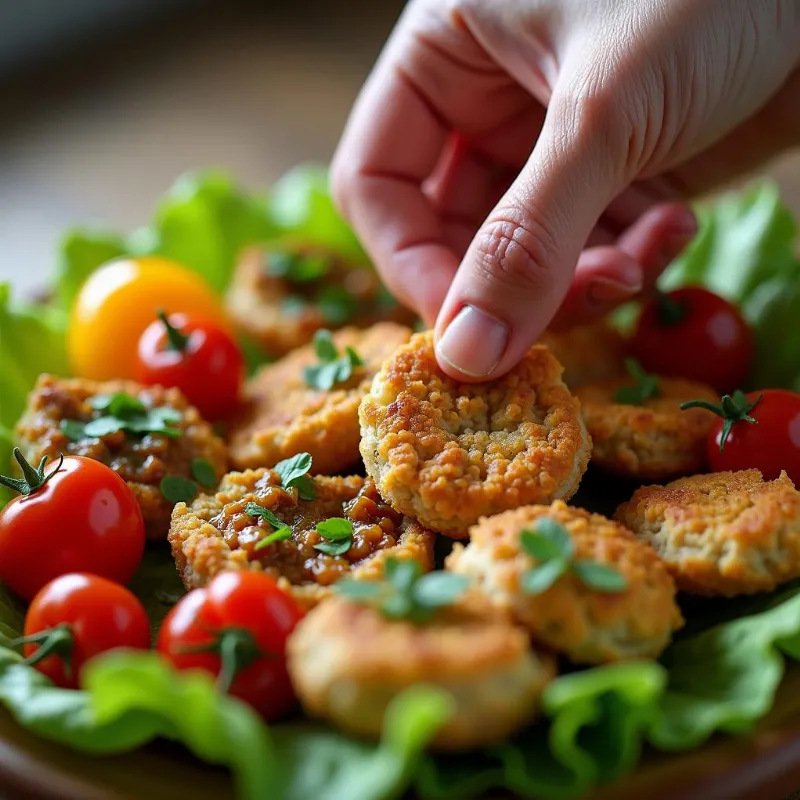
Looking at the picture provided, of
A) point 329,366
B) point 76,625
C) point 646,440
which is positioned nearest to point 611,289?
point 646,440

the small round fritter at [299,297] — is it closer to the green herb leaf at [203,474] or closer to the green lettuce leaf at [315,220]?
the green lettuce leaf at [315,220]

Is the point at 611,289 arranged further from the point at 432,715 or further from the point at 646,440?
the point at 432,715

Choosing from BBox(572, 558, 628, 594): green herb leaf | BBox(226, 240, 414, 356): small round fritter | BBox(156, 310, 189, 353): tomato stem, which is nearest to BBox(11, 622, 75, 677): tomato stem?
BBox(572, 558, 628, 594): green herb leaf

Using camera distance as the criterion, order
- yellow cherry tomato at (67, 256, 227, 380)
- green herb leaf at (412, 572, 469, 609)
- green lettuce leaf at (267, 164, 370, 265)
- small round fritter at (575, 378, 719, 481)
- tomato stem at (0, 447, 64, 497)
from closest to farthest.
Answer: green herb leaf at (412, 572, 469, 609) → tomato stem at (0, 447, 64, 497) → small round fritter at (575, 378, 719, 481) → yellow cherry tomato at (67, 256, 227, 380) → green lettuce leaf at (267, 164, 370, 265)

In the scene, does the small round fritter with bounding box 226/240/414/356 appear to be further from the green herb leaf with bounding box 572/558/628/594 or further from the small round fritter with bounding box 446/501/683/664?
the green herb leaf with bounding box 572/558/628/594

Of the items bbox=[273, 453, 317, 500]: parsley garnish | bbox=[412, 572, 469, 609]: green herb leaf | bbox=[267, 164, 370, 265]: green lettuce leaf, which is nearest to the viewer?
bbox=[412, 572, 469, 609]: green herb leaf

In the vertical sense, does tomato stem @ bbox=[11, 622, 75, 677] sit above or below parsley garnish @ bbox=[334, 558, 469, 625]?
above

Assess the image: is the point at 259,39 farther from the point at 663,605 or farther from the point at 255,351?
the point at 663,605
